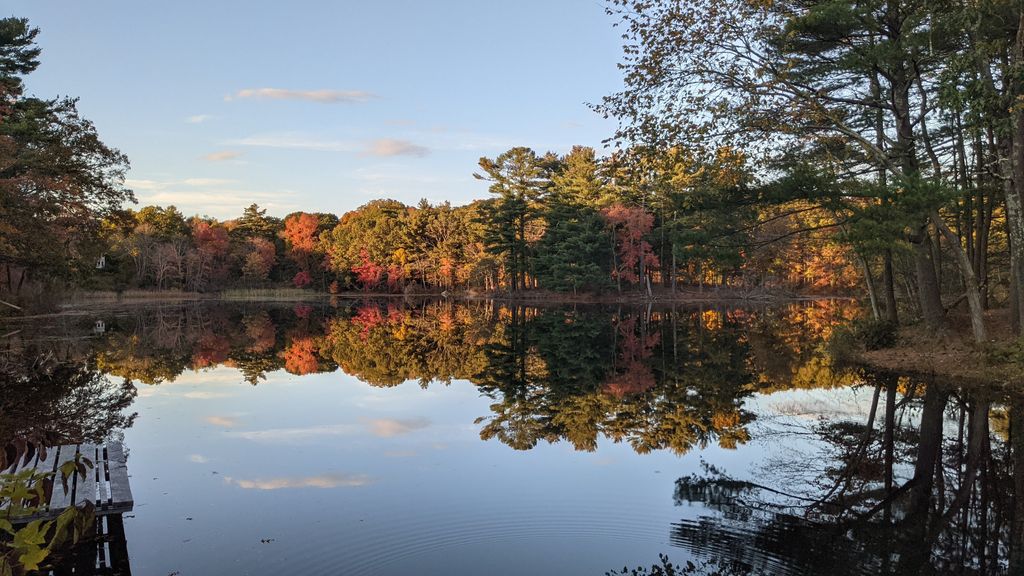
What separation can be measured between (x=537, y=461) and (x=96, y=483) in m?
4.57

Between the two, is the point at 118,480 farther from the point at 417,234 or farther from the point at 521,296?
the point at 417,234

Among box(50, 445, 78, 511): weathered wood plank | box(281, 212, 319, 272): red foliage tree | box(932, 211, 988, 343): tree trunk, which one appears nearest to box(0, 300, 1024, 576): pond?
box(50, 445, 78, 511): weathered wood plank

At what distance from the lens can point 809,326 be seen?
2906 centimetres

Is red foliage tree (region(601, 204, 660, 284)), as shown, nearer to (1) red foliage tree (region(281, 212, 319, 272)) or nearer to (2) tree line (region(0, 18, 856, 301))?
(2) tree line (region(0, 18, 856, 301))

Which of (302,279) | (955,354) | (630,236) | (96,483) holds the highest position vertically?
(630,236)

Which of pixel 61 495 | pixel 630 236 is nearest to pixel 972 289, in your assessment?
pixel 61 495

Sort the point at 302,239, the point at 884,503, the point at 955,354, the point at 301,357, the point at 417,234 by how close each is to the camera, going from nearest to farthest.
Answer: the point at 884,503 < the point at 955,354 < the point at 301,357 < the point at 417,234 < the point at 302,239

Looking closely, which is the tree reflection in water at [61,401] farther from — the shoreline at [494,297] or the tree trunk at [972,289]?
the shoreline at [494,297]

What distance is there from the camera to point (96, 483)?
631 cm

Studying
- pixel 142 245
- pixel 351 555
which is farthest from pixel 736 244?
pixel 142 245

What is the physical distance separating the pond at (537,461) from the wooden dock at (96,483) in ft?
1.07

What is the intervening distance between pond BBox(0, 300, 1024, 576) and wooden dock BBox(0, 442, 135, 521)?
33 centimetres

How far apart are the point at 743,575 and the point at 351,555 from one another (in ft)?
9.71

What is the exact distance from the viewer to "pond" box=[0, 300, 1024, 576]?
554cm
